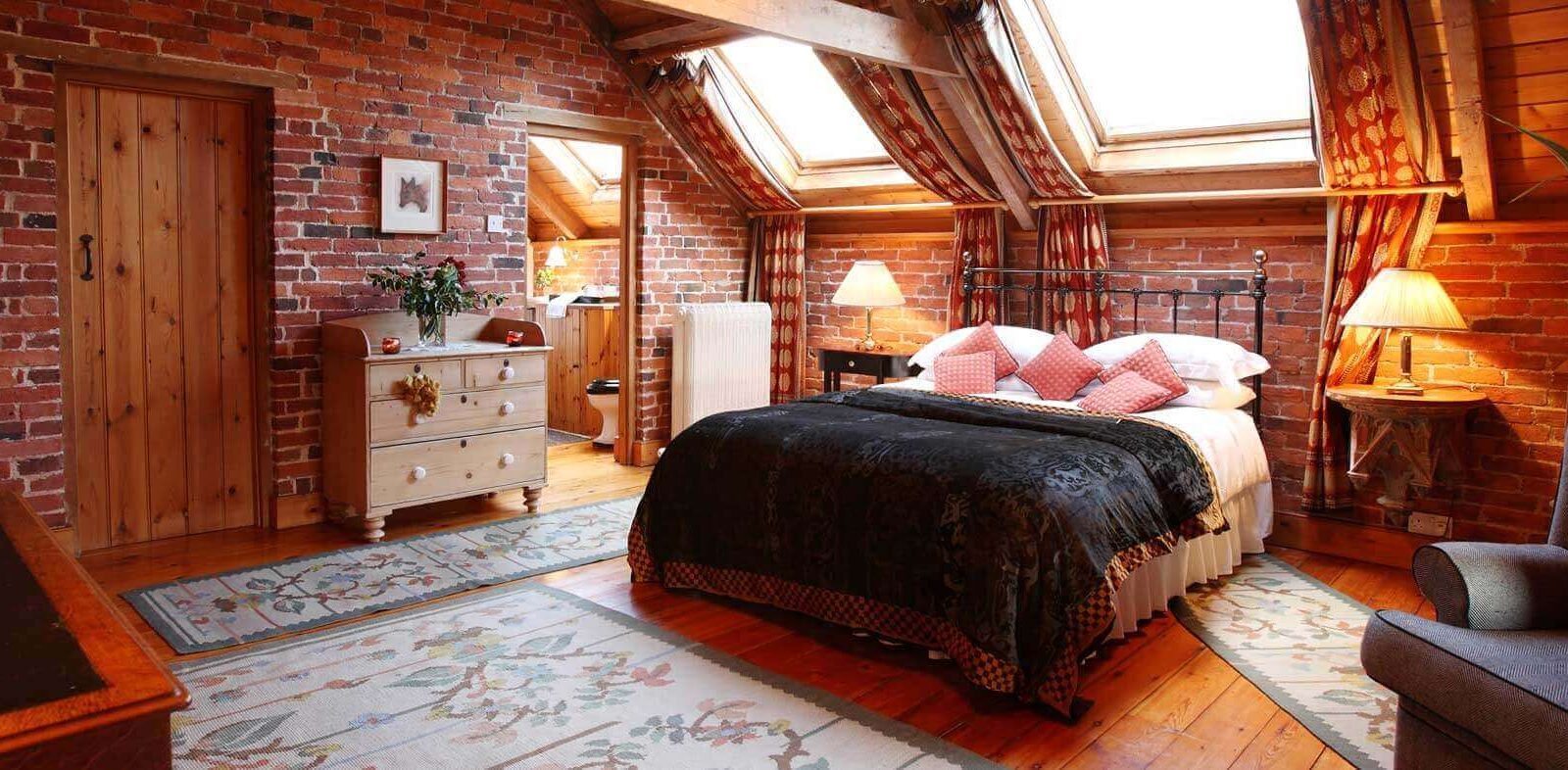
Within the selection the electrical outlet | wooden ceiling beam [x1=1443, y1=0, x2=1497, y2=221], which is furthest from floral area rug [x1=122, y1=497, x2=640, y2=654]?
wooden ceiling beam [x1=1443, y1=0, x2=1497, y2=221]

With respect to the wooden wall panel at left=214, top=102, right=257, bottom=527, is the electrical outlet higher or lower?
lower

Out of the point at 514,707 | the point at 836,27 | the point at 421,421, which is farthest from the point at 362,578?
the point at 836,27

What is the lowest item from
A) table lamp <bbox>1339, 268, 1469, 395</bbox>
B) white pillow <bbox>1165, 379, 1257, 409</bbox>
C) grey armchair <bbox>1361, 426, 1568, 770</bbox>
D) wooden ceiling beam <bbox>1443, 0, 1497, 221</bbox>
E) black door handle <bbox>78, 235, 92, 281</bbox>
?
grey armchair <bbox>1361, 426, 1568, 770</bbox>

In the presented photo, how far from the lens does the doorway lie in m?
6.46

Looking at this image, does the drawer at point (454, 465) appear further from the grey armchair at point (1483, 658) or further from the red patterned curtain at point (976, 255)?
the grey armchair at point (1483, 658)

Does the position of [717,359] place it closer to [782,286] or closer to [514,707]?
[782,286]

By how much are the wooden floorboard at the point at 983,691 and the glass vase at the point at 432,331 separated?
0.86m

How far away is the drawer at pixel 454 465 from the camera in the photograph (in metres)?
4.69

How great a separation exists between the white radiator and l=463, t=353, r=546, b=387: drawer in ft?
4.14

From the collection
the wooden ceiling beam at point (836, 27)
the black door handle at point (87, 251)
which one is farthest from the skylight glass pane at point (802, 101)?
the black door handle at point (87, 251)

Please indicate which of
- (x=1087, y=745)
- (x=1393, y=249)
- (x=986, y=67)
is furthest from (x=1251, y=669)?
(x=986, y=67)

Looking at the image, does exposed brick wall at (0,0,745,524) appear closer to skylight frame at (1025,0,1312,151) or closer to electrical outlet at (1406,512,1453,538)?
skylight frame at (1025,0,1312,151)

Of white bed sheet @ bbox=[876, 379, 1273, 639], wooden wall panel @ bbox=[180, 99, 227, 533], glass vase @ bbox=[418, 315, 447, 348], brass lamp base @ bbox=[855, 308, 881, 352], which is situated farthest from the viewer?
brass lamp base @ bbox=[855, 308, 881, 352]

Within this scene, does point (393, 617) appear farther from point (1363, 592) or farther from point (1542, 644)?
point (1363, 592)
